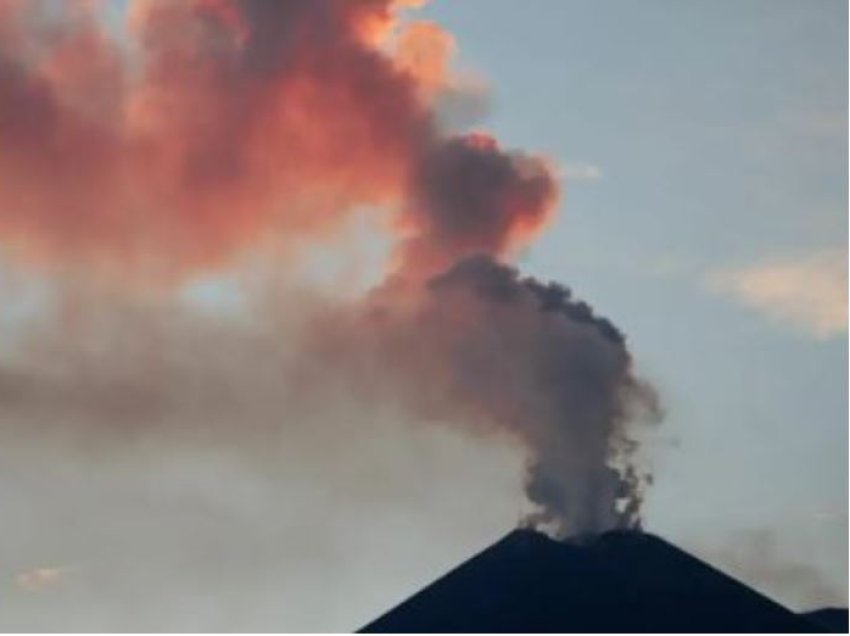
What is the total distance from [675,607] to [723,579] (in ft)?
38.5

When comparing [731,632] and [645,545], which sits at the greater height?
[645,545]

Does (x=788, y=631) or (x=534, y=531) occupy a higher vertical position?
(x=534, y=531)

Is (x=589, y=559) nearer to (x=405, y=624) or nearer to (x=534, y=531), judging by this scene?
(x=534, y=531)

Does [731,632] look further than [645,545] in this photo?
No

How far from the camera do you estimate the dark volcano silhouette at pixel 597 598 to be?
180875 mm

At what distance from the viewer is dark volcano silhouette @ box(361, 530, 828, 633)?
18088 cm

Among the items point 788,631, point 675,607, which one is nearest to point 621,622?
point 675,607

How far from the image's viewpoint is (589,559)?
185125 millimetres

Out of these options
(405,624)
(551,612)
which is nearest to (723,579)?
(551,612)

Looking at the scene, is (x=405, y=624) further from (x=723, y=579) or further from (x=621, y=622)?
(x=723, y=579)

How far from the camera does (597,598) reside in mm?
183750

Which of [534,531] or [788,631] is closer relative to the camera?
[788,631]

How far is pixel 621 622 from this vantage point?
179625 mm

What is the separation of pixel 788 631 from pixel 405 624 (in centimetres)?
4609
